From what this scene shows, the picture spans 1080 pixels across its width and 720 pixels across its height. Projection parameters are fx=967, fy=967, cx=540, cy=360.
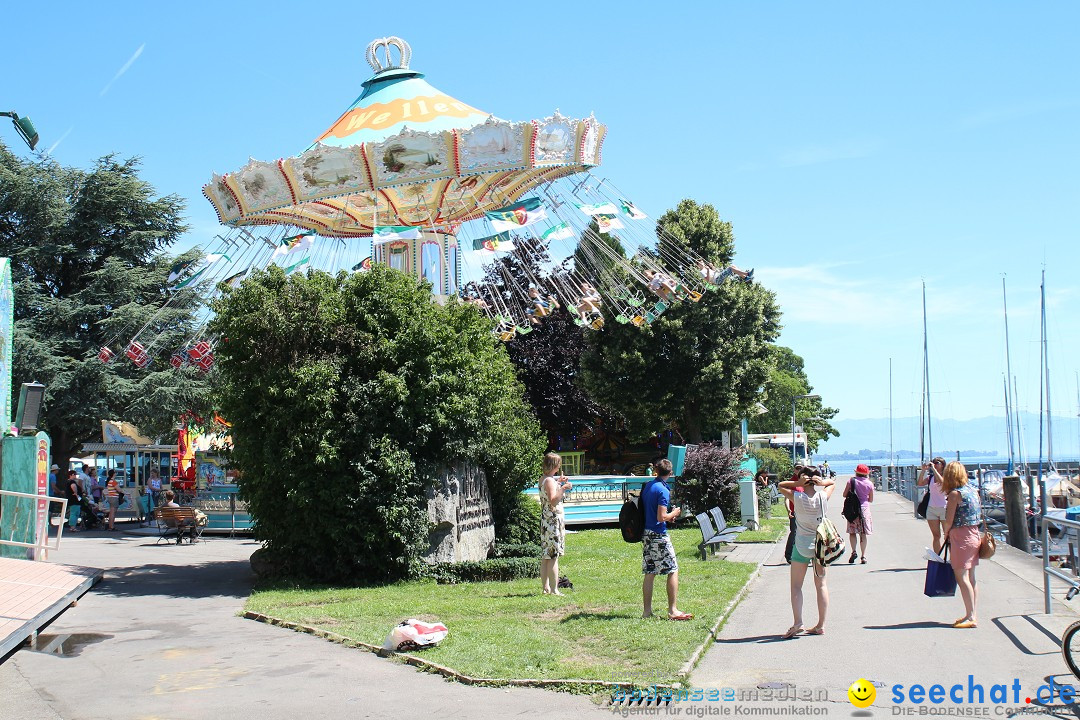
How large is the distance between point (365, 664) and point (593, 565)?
7835 millimetres

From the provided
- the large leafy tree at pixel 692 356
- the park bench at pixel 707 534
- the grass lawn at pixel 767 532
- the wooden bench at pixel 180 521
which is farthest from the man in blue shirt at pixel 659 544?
the large leafy tree at pixel 692 356

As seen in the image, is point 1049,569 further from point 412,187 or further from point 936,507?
point 412,187

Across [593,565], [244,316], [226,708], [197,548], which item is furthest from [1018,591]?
[197,548]

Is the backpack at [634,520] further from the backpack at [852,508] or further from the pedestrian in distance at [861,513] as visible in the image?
the pedestrian in distance at [861,513]

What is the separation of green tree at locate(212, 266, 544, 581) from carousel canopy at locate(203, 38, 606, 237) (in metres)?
7.47

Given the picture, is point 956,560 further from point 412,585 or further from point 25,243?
point 25,243

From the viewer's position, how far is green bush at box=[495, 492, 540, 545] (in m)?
16.9

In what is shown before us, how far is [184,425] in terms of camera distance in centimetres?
3234

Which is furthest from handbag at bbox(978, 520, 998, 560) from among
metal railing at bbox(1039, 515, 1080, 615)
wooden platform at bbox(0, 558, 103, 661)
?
wooden platform at bbox(0, 558, 103, 661)

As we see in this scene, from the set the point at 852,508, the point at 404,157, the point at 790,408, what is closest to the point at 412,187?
the point at 404,157

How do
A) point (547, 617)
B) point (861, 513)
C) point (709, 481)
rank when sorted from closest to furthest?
point (547, 617)
point (861, 513)
point (709, 481)

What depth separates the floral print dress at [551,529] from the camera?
40.8ft

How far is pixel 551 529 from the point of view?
12.5 metres

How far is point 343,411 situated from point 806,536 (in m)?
7.44
